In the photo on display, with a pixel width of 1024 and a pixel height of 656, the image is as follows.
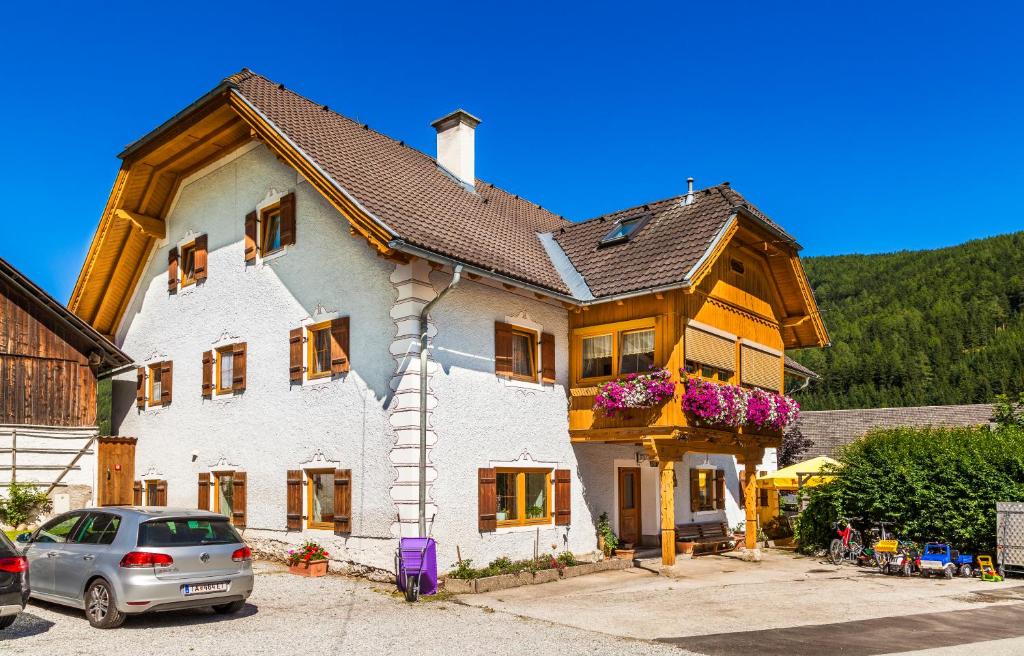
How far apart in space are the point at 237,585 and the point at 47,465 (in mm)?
11865

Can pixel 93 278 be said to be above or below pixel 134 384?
above

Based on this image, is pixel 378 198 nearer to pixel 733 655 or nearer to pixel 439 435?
pixel 439 435

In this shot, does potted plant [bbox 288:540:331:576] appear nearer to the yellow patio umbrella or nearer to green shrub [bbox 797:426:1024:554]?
green shrub [bbox 797:426:1024:554]

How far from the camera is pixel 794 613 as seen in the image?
41.1 feet

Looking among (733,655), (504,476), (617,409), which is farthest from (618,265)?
(733,655)

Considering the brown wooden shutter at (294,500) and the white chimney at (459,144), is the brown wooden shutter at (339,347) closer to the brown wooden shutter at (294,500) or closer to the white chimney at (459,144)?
the brown wooden shutter at (294,500)

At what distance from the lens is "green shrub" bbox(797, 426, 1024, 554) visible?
17.1 meters

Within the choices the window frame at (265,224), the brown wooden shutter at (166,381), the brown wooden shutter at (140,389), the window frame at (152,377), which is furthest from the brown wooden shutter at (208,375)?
the brown wooden shutter at (140,389)

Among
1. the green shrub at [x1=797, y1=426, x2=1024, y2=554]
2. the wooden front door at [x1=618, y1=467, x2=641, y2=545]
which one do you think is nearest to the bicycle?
the green shrub at [x1=797, y1=426, x2=1024, y2=554]

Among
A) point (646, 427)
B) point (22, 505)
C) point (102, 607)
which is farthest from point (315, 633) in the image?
point (22, 505)

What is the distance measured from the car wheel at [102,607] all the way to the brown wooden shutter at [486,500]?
6348 millimetres

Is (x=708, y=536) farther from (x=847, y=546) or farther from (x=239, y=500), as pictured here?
(x=239, y=500)

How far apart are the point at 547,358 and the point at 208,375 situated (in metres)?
7.50

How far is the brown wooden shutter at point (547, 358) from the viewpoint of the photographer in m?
17.3
